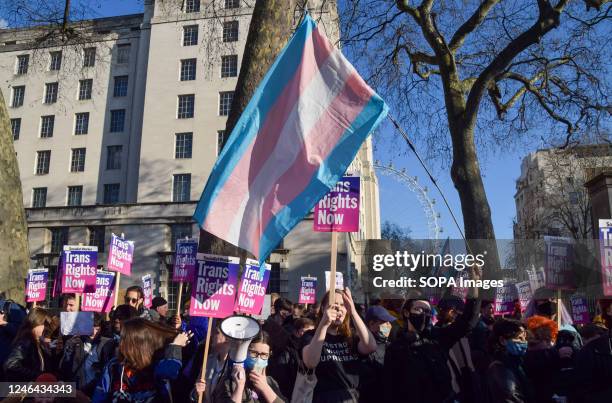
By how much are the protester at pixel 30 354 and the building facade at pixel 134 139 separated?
2811cm

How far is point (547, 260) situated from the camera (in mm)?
8359

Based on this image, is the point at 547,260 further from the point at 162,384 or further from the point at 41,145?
the point at 41,145

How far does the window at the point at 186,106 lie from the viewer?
39.6 m

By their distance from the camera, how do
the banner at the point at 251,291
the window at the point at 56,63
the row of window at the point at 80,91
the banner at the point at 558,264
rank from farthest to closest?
1. the window at the point at 56,63
2. the row of window at the point at 80,91
3. the banner at the point at 558,264
4. the banner at the point at 251,291

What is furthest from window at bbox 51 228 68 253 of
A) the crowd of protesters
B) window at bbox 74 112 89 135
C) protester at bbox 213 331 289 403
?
protester at bbox 213 331 289 403

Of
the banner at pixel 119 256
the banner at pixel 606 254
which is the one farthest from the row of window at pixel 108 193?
the banner at pixel 606 254

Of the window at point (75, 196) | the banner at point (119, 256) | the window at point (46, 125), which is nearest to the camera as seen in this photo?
the banner at point (119, 256)

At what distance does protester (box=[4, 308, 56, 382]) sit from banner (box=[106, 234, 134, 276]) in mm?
5602

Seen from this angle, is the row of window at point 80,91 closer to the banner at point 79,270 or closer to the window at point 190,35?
the window at point 190,35

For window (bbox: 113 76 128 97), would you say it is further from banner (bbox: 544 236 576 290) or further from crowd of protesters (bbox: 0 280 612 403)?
banner (bbox: 544 236 576 290)

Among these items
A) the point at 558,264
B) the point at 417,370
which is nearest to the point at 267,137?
the point at 417,370

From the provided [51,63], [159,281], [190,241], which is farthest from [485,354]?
[51,63]

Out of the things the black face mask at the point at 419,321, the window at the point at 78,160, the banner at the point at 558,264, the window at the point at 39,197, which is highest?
the window at the point at 78,160

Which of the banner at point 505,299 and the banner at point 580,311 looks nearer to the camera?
the banner at point 580,311
